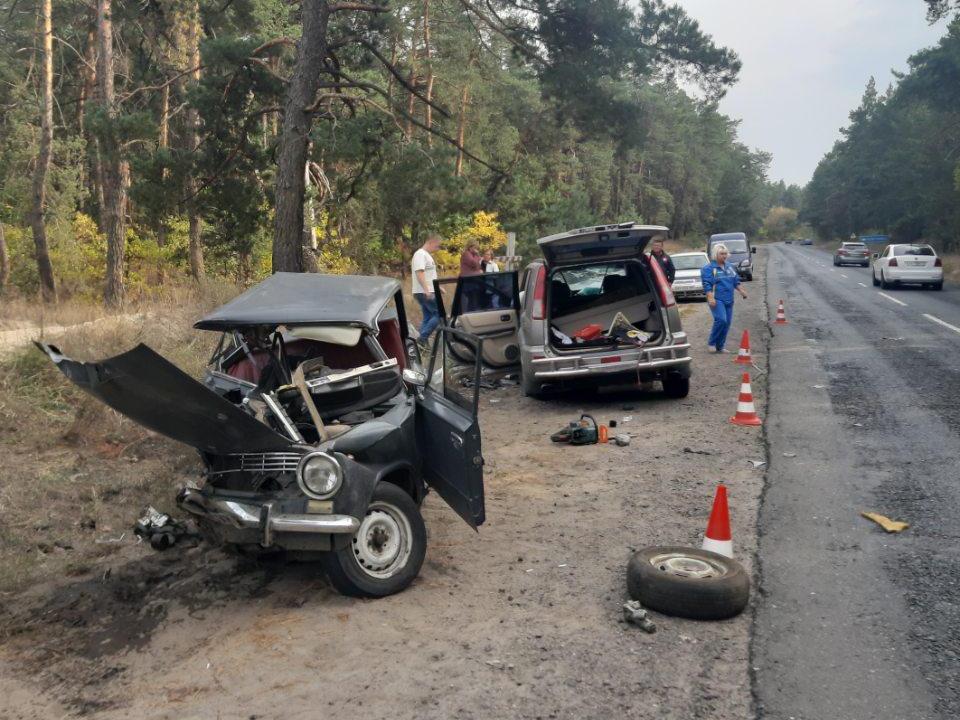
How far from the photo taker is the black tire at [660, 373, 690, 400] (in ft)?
33.2

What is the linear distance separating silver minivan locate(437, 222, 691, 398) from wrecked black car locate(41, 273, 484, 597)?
13.2 ft

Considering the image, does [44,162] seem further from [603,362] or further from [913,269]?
[913,269]

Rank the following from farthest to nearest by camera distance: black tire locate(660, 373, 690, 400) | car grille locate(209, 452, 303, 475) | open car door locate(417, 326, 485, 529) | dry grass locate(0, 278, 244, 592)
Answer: black tire locate(660, 373, 690, 400), dry grass locate(0, 278, 244, 592), open car door locate(417, 326, 485, 529), car grille locate(209, 452, 303, 475)

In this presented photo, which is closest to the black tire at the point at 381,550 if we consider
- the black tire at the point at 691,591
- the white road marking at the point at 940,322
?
the black tire at the point at 691,591

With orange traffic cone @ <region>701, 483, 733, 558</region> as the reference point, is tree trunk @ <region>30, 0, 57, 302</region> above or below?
above

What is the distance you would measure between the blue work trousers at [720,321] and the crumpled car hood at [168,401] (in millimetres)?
10169

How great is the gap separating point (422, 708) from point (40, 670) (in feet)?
6.47

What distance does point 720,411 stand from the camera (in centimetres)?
955

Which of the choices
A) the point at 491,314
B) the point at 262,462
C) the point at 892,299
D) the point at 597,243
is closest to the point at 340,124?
the point at 491,314

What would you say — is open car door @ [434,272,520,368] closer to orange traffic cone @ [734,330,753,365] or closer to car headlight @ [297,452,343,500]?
orange traffic cone @ [734,330,753,365]

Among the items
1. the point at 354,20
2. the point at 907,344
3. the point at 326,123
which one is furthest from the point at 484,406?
the point at 354,20

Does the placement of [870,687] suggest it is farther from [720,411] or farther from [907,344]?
[907,344]

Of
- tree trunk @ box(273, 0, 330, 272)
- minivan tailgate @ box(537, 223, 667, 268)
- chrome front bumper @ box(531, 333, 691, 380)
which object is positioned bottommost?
chrome front bumper @ box(531, 333, 691, 380)

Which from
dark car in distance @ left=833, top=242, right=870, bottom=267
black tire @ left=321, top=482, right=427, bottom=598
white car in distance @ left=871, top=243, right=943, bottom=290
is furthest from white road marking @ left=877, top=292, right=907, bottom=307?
dark car in distance @ left=833, top=242, right=870, bottom=267
